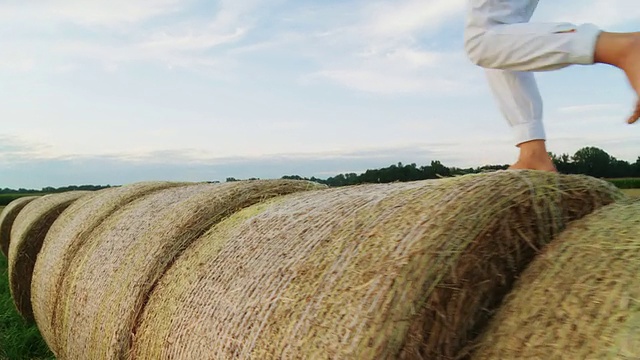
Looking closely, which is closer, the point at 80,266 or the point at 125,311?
the point at 125,311

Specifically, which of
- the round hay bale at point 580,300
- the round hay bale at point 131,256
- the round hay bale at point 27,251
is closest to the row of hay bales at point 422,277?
the round hay bale at point 580,300

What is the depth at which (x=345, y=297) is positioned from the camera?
148cm

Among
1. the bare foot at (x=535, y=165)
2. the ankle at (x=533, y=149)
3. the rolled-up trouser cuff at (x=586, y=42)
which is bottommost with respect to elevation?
the bare foot at (x=535, y=165)

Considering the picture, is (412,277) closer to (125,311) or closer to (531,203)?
(531,203)

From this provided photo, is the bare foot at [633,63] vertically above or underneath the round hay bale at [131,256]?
above

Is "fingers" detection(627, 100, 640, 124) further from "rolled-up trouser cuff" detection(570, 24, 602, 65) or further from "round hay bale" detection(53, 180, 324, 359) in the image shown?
"round hay bale" detection(53, 180, 324, 359)

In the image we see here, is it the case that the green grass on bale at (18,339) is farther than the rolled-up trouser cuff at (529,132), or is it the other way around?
the green grass on bale at (18,339)

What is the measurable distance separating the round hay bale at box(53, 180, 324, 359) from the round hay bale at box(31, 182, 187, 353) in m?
0.23

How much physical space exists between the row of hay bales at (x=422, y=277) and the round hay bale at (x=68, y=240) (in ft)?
5.83

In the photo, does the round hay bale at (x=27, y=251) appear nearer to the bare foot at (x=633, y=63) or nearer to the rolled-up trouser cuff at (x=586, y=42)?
the rolled-up trouser cuff at (x=586, y=42)

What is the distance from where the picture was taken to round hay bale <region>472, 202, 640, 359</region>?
124 cm

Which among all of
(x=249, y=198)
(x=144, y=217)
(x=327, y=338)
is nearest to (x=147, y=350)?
(x=249, y=198)

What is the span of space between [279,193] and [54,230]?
2740 millimetres

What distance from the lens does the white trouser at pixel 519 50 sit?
2.35 meters
